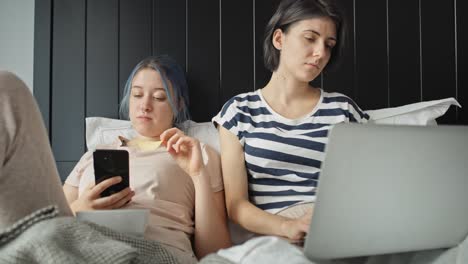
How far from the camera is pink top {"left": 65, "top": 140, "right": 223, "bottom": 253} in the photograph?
1333 millimetres

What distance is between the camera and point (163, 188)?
1.42 metres

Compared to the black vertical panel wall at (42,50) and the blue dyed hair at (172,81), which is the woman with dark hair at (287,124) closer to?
the blue dyed hair at (172,81)

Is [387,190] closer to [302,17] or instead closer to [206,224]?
[206,224]

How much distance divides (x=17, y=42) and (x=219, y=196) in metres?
1.06

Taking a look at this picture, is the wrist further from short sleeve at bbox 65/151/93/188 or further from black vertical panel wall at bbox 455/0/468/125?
black vertical panel wall at bbox 455/0/468/125

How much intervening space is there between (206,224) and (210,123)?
43 cm

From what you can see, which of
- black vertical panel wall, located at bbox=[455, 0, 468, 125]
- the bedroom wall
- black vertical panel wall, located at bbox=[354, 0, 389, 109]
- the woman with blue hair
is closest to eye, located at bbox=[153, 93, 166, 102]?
the woman with blue hair

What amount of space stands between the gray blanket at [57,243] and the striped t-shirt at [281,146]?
662 millimetres

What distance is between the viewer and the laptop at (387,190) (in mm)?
759

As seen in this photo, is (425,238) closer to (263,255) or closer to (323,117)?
(263,255)

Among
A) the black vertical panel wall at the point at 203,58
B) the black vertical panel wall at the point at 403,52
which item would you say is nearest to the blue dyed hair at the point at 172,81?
the black vertical panel wall at the point at 203,58

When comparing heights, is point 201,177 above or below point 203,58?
below

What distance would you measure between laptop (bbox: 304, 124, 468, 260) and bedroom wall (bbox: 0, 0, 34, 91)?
152 centimetres

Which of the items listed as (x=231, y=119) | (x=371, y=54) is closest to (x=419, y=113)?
(x=371, y=54)
